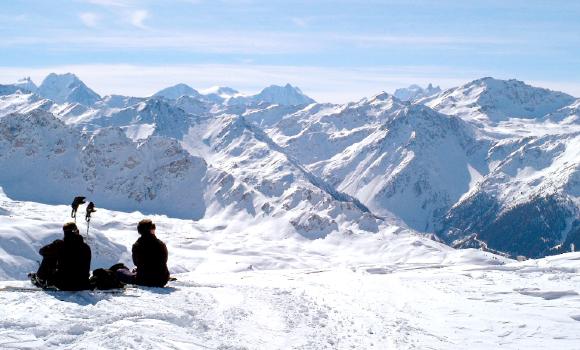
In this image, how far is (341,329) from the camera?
19.7 meters

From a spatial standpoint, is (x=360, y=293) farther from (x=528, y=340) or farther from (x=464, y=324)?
(x=528, y=340)

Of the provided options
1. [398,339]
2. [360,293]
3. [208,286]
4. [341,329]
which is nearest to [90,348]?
[341,329]

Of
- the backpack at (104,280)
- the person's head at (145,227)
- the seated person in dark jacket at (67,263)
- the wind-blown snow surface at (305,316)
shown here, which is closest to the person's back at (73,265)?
the seated person in dark jacket at (67,263)

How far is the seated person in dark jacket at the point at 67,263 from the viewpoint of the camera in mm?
19516

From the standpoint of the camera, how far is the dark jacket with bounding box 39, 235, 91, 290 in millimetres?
19516

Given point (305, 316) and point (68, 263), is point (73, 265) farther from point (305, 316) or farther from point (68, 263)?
point (305, 316)

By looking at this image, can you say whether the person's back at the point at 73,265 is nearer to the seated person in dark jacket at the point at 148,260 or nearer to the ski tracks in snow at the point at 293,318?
the ski tracks in snow at the point at 293,318

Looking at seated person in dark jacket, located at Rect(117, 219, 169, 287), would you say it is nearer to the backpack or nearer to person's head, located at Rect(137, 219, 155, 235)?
person's head, located at Rect(137, 219, 155, 235)

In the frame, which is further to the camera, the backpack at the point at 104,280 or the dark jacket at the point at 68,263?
the backpack at the point at 104,280

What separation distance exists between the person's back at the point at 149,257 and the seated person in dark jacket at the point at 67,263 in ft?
8.01

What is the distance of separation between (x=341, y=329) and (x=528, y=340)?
6.27m

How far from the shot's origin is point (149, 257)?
22578 mm

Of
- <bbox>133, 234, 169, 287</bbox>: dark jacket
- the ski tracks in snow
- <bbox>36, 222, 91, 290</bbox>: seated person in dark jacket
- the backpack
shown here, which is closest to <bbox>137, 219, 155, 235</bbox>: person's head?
<bbox>133, 234, 169, 287</bbox>: dark jacket

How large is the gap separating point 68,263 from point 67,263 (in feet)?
0.13
